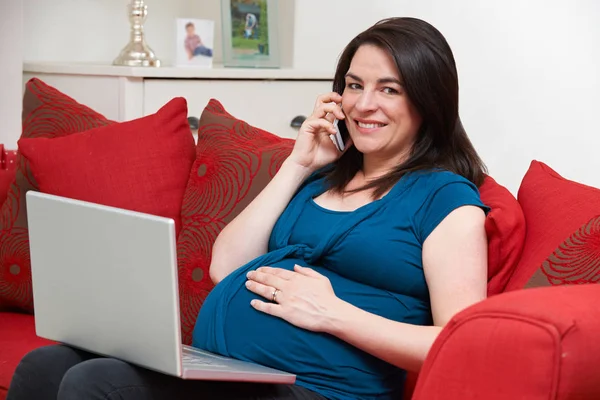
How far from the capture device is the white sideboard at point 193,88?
8.87 ft

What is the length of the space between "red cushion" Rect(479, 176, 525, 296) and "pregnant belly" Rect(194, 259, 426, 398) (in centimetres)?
15

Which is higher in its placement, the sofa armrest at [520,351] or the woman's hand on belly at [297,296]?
the sofa armrest at [520,351]

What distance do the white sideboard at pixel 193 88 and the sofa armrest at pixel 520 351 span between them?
1758 millimetres

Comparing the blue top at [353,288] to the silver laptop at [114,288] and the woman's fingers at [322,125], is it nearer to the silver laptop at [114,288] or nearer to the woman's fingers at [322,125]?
the silver laptop at [114,288]

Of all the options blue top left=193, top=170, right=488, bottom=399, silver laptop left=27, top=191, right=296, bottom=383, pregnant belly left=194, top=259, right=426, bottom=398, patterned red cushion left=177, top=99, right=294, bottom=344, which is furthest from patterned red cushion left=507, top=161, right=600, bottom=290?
patterned red cushion left=177, top=99, right=294, bottom=344

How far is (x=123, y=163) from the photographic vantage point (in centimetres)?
205

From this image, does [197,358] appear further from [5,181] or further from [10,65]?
[10,65]

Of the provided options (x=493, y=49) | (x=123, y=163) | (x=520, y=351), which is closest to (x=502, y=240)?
(x=520, y=351)

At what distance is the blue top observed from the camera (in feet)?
4.91

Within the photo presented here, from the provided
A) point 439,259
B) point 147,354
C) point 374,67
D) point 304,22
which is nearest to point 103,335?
point 147,354

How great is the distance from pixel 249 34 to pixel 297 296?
171 cm

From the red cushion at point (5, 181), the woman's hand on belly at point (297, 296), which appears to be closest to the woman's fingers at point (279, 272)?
the woman's hand on belly at point (297, 296)

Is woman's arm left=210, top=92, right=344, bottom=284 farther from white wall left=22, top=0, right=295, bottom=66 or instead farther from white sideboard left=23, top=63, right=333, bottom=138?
white wall left=22, top=0, right=295, bottom=66

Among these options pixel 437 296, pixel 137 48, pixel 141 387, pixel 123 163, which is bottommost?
pixel 141 387
